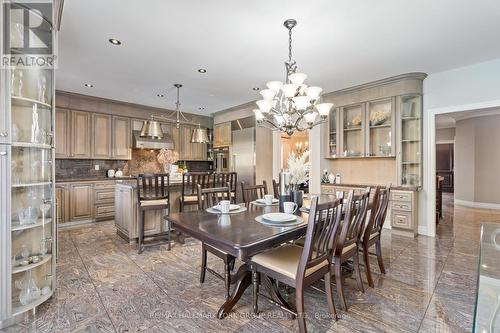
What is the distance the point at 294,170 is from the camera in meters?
2.78

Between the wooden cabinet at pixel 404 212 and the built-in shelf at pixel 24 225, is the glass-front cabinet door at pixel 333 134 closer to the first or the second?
the wooden cabinet at pixel 404 212

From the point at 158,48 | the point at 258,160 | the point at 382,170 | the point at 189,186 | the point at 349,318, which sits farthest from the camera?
the point at 258,160

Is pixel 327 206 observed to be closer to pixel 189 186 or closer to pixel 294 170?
pixel 294 170

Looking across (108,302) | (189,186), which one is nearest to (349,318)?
(108,302)

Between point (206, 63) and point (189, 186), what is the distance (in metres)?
1.87

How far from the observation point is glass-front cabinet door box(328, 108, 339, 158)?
497cm

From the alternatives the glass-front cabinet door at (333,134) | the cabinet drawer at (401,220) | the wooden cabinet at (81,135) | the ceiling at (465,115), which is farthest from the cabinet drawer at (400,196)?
the wooden cabinet at (81,135)

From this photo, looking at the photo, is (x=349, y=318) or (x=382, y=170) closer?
(x=349, y=318)

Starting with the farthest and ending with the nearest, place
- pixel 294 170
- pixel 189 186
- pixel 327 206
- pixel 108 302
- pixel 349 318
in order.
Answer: pixel 189 186 < pixel 294 170 < pixel 108 302 < pixel 349 318 < pixel 327 206

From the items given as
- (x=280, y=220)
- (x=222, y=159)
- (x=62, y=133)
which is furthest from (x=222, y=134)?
(x=280, y=220)

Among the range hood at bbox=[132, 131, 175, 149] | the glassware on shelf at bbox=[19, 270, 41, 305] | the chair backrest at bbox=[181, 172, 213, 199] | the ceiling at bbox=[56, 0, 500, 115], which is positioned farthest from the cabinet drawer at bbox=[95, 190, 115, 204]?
the glassware on shelf at bbox=[19, 270, 41, 305]

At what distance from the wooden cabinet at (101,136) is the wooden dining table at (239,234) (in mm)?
4171

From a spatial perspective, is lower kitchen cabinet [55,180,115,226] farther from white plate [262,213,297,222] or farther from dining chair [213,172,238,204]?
white plate [262,213,297,222]

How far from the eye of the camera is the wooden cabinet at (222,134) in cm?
647
